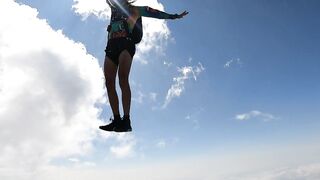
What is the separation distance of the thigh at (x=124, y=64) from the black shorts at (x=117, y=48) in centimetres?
9

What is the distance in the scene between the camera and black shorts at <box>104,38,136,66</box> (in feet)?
28.6

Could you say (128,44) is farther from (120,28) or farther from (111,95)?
(111,95)

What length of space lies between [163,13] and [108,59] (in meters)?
1.75

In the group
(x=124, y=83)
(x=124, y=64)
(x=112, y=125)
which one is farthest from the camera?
(x=112, y=125)

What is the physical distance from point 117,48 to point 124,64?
1.31ft

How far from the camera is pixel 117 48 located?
28.7ft

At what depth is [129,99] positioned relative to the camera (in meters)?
8.95

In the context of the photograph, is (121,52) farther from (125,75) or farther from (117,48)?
(125,75)

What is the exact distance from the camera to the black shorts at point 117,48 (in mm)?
8727

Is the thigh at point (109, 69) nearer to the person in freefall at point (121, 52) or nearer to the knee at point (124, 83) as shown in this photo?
the person in freefall at point (121, 52)

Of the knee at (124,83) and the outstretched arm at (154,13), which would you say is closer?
the knee at (124,83)

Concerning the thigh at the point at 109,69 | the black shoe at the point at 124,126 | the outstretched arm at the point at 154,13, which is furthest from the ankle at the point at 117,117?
the outstretched arm at the point at 154,13

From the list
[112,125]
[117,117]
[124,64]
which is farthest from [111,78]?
[112,125]

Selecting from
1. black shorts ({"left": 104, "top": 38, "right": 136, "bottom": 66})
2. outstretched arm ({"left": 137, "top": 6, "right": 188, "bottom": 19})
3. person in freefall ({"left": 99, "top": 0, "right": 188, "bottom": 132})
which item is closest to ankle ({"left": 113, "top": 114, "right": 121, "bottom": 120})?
person in freefall ({"left": 99, "top": 0, "right": 188, "bottom": 132})
